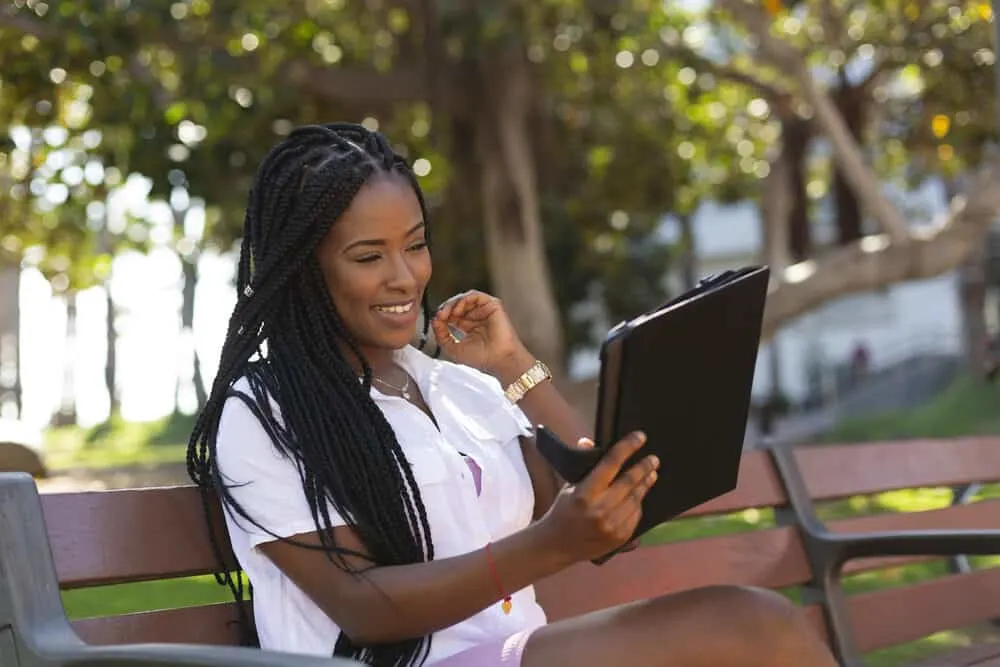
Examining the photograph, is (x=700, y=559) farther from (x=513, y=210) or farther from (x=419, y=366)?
(x=513, y=210)

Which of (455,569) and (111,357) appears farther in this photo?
(111,357)

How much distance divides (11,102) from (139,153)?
1.24 m

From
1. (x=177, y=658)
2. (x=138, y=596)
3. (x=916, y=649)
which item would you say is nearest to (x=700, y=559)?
(x=916, y=649)

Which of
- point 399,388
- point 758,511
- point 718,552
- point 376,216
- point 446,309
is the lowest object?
point 758,511

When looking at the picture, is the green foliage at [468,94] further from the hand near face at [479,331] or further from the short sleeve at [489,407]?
the short sleeve at [489,407]

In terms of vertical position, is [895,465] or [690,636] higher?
[690,636]

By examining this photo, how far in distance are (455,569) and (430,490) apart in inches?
10.3

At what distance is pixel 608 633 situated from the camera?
219 cm

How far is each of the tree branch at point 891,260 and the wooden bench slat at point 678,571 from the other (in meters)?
7.65

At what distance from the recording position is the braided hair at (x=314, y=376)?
7.57 feet

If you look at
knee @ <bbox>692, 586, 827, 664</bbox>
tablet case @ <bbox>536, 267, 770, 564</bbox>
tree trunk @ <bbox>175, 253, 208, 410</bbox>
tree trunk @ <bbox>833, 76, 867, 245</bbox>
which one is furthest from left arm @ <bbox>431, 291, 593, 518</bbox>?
tree trunk @ <bbox>175, 253, 208, 410</bbox>

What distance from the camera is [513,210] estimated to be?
1160cm

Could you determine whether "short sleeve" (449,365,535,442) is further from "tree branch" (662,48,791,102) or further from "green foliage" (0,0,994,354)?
"tree branch" (662,48,791,102)

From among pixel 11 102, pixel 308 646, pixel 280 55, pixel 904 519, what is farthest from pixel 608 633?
pixel 280 55
